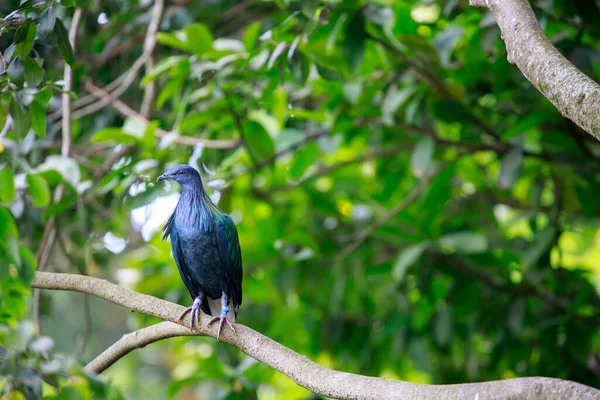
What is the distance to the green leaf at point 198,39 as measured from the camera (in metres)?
4.49

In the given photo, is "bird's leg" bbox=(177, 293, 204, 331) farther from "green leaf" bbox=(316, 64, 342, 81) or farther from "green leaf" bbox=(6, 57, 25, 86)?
"green leaf" bbox=(316, 64, 342, 81)

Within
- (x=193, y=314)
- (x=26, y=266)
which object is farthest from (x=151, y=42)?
(x=193, y=314)

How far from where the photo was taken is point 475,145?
506 cm

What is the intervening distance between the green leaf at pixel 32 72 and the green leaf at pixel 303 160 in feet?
8.48

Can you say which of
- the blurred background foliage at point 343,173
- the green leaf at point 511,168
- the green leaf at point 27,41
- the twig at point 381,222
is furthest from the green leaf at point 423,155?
the green leaf at point 27,41

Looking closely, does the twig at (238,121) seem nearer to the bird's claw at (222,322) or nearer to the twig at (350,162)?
the twig at (350,162)

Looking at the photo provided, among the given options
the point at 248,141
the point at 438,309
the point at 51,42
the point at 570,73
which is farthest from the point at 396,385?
the point at 438,309

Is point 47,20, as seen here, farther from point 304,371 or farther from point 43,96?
point 304,371

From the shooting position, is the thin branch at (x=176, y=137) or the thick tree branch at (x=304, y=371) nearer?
the thick tree branch at (x=304, y=371)

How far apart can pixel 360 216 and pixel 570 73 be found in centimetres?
369

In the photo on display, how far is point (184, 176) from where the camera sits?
3.25 metres

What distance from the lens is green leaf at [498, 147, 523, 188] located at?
4695 mm

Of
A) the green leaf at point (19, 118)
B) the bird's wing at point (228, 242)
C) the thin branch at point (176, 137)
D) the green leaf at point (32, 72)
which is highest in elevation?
the green leaf at point (32, 72)

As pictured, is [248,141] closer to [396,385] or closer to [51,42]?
[51,42]
